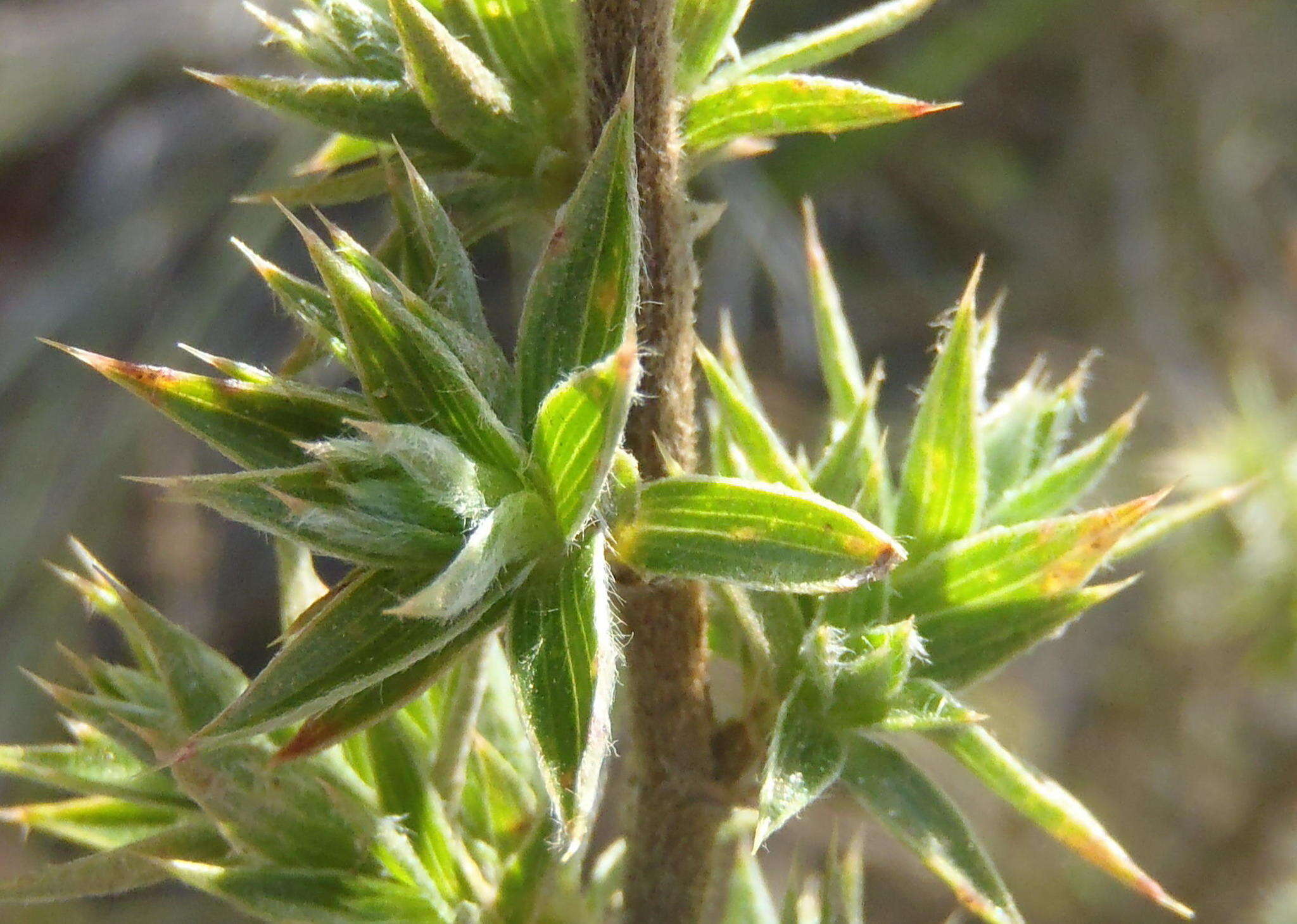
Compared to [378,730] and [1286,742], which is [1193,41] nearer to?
[1286,742]

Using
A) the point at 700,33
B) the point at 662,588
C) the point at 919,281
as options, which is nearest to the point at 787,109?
the point at 700,33

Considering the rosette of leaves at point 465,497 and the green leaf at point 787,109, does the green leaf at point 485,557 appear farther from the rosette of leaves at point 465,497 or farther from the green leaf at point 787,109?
the green leaf at point 787,109

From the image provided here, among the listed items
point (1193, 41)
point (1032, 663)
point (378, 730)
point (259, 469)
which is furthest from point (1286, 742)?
point (259, 469)

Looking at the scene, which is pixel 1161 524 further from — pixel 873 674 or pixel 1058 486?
pixel 873 674

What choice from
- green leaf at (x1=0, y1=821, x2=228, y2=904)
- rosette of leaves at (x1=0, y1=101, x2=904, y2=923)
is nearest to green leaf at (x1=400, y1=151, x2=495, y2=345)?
rosette of leaves at (x1=0, y1=101, x2=904, y2=923)

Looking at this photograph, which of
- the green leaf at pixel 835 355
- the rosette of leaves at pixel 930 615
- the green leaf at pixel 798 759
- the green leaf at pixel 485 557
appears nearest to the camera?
the green leaf at pixel 485 557

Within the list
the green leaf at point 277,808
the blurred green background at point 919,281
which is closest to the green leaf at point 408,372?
the green leaf at point 277,808

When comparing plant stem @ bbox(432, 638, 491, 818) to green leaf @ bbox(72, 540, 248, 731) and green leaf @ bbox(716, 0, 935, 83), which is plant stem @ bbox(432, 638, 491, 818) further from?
green leaf @ bbox(716, 0, 935, 83)
